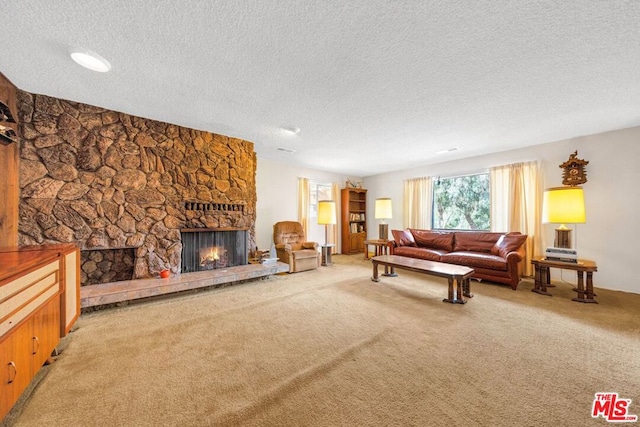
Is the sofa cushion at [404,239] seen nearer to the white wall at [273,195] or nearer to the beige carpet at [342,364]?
the beige carpet at [342,364]

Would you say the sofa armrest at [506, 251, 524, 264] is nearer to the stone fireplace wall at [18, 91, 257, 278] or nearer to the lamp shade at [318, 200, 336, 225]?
the lamp shade at [318, 200, 336, 225]

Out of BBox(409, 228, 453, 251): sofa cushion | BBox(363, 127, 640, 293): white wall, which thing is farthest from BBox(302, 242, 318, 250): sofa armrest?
BBox(363, 127, 640, 293): white wall

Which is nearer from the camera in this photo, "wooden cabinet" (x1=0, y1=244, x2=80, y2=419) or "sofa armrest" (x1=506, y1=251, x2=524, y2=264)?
"wooden cabinet" (x1=0, y1=244, x2=80, y2=419)

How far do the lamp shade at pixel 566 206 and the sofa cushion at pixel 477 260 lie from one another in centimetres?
89

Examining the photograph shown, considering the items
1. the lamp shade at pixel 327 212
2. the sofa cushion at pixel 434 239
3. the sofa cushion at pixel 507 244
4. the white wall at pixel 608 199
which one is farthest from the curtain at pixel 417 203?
the lamp shade at pixel 327 212

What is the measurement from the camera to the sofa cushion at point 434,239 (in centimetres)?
485

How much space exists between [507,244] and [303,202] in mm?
4243

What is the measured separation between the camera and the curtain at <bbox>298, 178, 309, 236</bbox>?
19.7 feet

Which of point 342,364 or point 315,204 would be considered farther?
point 315,204

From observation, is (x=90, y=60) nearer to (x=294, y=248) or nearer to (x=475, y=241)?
(x=294, y=248)

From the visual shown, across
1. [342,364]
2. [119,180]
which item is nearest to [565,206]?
[342,364]

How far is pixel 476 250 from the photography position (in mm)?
4449

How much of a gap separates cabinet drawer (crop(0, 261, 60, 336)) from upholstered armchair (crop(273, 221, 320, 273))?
10.3ft
